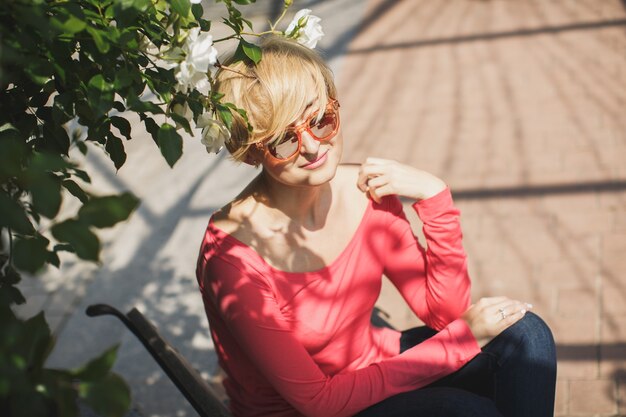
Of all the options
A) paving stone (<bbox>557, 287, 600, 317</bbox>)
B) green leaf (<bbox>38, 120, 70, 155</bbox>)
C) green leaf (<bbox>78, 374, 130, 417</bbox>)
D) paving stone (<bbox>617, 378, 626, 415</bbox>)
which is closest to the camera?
green leaf (<bbox>78, 374, 130, 417</bbox>)

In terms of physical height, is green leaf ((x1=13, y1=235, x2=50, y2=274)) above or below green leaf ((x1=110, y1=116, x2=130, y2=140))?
above

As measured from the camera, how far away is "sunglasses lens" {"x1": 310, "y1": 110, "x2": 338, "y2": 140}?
2.12 meters

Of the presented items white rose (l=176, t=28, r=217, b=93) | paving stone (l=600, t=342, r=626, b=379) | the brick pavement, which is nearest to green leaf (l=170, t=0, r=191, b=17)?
white rose (l=176, t=28, r=217, b=93)

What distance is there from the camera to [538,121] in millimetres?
5047

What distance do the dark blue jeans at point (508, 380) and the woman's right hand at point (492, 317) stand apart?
25mm

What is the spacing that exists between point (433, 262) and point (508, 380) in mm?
427

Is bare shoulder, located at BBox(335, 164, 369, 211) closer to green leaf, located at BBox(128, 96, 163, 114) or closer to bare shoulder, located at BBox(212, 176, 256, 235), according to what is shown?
bare shoulder, located at BBox(212, 176, 256, 235)

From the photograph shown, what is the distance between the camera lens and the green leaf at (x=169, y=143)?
136cm

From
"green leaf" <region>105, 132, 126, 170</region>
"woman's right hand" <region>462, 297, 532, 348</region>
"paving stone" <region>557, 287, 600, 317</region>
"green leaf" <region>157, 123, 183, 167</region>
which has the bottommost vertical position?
"paving stone" <region>557, 287, 600, 317</region>

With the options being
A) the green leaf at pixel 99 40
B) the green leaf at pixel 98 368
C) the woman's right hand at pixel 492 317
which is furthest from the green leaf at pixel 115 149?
the woman's right hand at pixel 492 317

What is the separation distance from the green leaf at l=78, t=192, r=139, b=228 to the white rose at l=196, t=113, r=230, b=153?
723mm

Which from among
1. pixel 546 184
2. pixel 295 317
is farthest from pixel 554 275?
pixel 295 317

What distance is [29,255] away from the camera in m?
0.93

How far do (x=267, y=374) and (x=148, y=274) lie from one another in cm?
248
